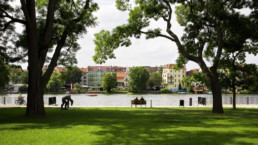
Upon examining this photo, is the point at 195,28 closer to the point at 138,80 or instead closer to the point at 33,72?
the point at 33,72

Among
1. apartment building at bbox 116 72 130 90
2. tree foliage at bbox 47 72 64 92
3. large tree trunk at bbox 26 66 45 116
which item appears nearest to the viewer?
large tree trunk at bbox 26 66 45 116

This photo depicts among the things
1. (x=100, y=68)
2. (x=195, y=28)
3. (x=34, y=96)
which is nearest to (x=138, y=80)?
(x=100, y=68)

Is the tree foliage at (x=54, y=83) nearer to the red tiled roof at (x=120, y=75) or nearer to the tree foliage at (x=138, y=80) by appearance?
the tree foliage at (x=138, y=80)

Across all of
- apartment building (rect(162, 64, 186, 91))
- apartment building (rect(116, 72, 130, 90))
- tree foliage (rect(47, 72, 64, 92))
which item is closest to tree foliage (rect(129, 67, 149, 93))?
tree foliage (rect(47, 72, 64, 92))

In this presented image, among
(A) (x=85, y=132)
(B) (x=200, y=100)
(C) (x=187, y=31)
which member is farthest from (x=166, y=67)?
(A) (x=85, y=132)

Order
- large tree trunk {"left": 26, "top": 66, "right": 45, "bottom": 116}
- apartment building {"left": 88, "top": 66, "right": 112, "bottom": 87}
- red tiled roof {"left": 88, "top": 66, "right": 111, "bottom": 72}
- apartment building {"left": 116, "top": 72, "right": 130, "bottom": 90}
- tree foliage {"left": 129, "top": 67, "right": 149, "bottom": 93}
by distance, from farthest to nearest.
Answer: red tiled roof {"left": 88, "top": 66, "right": 111, "bottom": 72} < apartment building {"left": 88, "top": 66, "right": 112, "bottom": 87} < apartment building {"left": 116, "top": 72, "right": 130, "bottom": 90} < tree foliage {"left": 129, "top": 67, "right": 149, "bottom": 93} < large tree trunk {"left": 26, "top": 66, "right": 45, "bottom": 116}

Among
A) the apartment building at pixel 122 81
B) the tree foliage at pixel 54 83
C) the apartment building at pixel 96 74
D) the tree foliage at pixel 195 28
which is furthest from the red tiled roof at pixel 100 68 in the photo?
the tree foliage at pixel 195 28

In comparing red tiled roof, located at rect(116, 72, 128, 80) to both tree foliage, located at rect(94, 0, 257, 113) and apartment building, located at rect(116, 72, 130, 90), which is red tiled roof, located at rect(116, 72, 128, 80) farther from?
tree foliage, located at rect(94, 0, 257, 113)

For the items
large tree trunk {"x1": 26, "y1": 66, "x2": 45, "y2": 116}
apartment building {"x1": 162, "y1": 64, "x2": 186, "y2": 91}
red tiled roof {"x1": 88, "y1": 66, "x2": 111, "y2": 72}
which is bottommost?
large tree trunk {"x1": 26, "y1": 66, "x2": 45, "y2": 116}

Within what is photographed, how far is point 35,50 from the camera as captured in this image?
15.8 metres

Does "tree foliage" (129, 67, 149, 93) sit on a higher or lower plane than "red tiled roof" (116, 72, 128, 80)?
lower

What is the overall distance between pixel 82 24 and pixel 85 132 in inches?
397

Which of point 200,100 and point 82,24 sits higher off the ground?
point 82,24

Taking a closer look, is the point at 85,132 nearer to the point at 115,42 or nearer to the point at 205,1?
the point at 115,42
